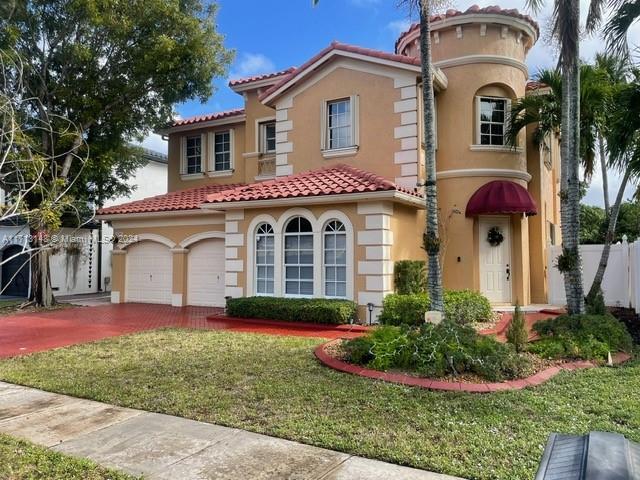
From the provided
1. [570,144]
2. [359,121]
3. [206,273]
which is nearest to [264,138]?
[359,121]

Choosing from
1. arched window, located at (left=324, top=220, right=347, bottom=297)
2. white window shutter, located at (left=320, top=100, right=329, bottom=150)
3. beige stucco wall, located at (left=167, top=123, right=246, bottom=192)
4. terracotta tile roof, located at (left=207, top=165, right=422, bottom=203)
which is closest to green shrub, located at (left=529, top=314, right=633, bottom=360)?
terracotta tile roof, located at (left=207, top=165, right=422, bottom=203)

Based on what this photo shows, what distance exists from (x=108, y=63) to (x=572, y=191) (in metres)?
16.3

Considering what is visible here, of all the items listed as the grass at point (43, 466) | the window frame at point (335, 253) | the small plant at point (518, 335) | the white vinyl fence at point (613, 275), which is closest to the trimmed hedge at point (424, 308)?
the window frame at point (335, 253)

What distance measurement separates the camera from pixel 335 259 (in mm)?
13977

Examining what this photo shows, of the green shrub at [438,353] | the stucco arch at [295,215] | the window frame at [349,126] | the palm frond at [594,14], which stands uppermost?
the palm frond at [594,14]

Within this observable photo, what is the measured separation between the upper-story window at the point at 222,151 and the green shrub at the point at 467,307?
38.8 feet

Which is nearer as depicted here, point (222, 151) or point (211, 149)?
point (222, 151)

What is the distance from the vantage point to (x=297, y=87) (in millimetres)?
16766

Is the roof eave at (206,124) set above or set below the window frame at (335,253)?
above

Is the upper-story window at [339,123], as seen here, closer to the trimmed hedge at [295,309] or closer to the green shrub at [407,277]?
→ the green shrub at [407,277]

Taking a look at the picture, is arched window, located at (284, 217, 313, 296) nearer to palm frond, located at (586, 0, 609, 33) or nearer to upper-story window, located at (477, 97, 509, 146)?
upper-story window, located at (477, 97, 509, 146)

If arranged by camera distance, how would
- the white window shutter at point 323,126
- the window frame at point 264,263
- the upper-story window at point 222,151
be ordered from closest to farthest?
the window frame at point 264,263, the white window shutter at point 323,126, the upper-story window at point 222,151

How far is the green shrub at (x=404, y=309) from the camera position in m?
12.2

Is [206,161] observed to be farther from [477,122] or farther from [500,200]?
[500,200]
